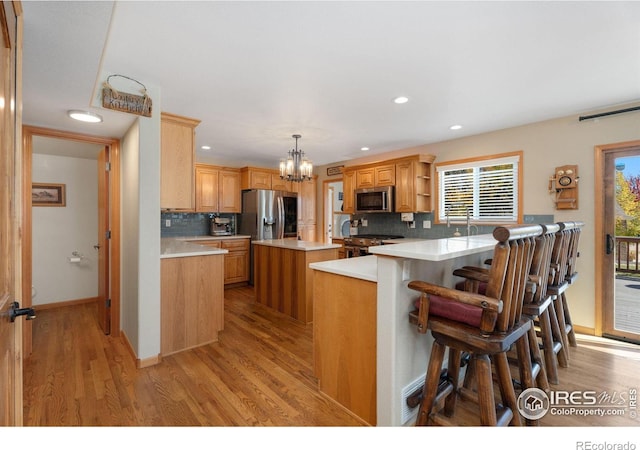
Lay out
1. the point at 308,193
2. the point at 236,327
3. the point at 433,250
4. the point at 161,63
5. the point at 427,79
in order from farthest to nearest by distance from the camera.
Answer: the point at 308,193 → the point at 236,327 → the point at 427,79 → the point at 161,63 → the point at 433,250

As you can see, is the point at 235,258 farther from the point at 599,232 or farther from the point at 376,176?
the point at 599,232

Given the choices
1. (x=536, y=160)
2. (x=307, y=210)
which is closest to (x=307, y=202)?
(x=307, y=210)

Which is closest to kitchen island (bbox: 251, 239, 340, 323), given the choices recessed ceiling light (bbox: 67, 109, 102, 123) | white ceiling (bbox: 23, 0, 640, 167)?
white ceiling (bbox: 23, 0, 640, 167)

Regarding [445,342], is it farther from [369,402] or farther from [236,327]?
[236,327]

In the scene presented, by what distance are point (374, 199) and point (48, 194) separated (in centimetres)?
473

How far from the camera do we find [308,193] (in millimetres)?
6512

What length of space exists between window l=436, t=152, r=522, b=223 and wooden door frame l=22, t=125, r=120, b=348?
12.4ft

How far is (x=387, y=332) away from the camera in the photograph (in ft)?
5.31

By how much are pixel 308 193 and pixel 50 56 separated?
5064 millimetres

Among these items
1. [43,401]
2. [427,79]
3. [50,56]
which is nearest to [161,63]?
[50,56]

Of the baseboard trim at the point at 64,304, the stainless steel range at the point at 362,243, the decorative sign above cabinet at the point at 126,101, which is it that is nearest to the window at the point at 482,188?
the stainless steel range at the point at 362,243

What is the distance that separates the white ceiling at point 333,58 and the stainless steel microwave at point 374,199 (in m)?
1.53

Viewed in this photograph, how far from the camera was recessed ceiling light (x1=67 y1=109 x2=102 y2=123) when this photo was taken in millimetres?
2355
